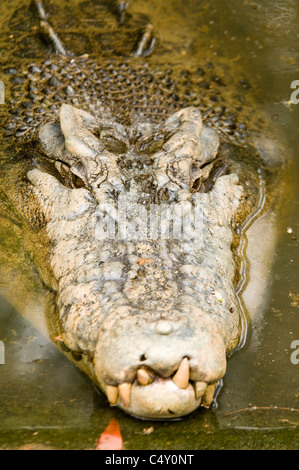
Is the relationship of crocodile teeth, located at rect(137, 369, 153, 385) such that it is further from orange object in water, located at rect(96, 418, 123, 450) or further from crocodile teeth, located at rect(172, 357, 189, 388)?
orange object in water, located at rect(96, 418, 123, 450)

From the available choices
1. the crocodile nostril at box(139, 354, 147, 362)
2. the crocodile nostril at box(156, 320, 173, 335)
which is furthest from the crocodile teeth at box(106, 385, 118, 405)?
the crocodile nostril at box(156, 320, 173, 335)

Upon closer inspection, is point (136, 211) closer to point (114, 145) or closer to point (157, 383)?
point (114, 145)

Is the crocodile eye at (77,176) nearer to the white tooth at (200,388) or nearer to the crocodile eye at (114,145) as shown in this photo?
the crocodile eye at (114,145)

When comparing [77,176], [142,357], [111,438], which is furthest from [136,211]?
[111,438]

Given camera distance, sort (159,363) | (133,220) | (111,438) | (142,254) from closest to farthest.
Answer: (159,363), (111,438), (142,254), (133,220)

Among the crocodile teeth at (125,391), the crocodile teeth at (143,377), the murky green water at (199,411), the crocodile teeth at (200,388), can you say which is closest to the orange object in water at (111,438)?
the murky green water at (199,411)

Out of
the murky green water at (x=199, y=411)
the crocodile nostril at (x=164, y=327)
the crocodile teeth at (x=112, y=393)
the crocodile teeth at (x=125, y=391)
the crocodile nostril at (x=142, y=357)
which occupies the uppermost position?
the crocodile nostril at (x=164, y=327)
